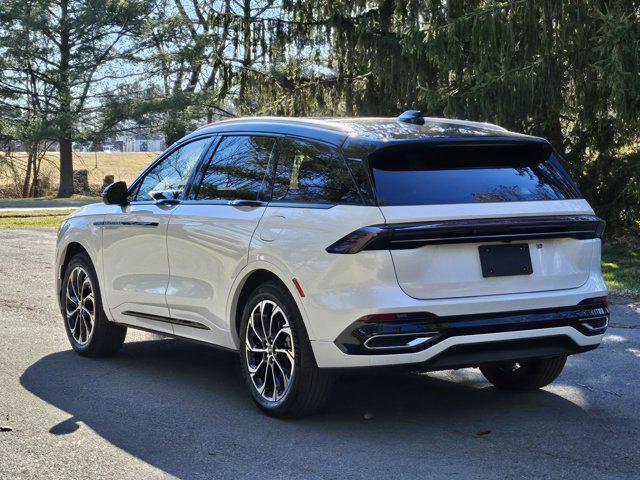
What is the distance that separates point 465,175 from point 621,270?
870 cm

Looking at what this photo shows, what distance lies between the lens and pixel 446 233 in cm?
554

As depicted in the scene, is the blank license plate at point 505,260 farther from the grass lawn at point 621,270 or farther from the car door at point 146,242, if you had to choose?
the grass lawn at point 621,270

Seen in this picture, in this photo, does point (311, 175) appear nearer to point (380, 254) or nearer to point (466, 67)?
point (380, 254)

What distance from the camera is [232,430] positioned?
19.4 feet

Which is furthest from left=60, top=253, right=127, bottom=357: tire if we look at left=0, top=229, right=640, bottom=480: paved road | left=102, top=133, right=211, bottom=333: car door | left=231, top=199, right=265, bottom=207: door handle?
left=231, top=199, right=265, bottom=207: door handle

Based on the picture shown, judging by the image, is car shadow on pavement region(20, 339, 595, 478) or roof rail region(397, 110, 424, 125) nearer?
car shadow on pavement region(20, 339, 595, 478)

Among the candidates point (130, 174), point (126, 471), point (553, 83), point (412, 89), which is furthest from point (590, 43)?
A: point (130, 174)

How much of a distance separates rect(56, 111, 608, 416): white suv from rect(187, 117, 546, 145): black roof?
0.02 meters

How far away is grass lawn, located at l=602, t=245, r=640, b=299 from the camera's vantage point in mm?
11906

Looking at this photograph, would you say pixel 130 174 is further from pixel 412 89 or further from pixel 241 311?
pixel 241 311

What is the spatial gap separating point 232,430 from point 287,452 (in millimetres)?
582

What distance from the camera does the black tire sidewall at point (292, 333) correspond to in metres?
5.85

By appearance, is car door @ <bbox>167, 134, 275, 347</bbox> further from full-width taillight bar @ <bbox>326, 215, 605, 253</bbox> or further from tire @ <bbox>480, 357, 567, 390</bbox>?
tire @ <bbox>480, 357, 567, 390</bbox>

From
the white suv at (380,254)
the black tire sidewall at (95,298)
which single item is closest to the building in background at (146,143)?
the black tire sidewall at (95,298)
